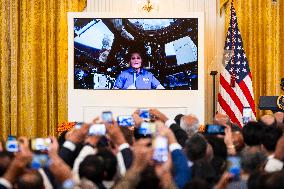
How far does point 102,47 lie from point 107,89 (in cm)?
75

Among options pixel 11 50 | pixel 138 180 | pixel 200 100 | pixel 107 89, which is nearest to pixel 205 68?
pixel 200 100

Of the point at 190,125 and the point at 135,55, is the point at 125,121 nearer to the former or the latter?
the point at 190,125

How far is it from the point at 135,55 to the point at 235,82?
183 centimetres

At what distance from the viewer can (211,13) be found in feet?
41.8

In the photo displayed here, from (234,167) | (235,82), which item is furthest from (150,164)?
(235,82)

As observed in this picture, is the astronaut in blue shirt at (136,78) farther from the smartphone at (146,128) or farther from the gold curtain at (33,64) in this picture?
the smartphone at (146,128)

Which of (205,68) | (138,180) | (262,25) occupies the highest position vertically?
(262,25)

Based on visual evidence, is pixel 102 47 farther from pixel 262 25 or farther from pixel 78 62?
pixel 262 25

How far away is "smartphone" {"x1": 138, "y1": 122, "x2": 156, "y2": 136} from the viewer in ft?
18.4

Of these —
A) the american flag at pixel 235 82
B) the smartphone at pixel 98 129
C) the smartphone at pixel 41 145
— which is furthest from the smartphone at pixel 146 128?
the american flag at pixel 235 82

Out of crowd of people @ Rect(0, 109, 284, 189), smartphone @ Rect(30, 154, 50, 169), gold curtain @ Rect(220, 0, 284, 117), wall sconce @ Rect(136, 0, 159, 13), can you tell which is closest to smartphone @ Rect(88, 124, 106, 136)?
crowd of people @ Rect(0, 109, 284, 189)

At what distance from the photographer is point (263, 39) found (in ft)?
41.3

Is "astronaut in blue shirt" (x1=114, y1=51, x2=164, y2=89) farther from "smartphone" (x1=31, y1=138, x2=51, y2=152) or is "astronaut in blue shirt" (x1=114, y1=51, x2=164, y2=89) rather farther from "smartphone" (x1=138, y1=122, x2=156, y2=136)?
"smartphone" (x1=31, y1=138, x2=51, y2=152)

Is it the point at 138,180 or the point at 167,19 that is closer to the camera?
the point at 138,180
